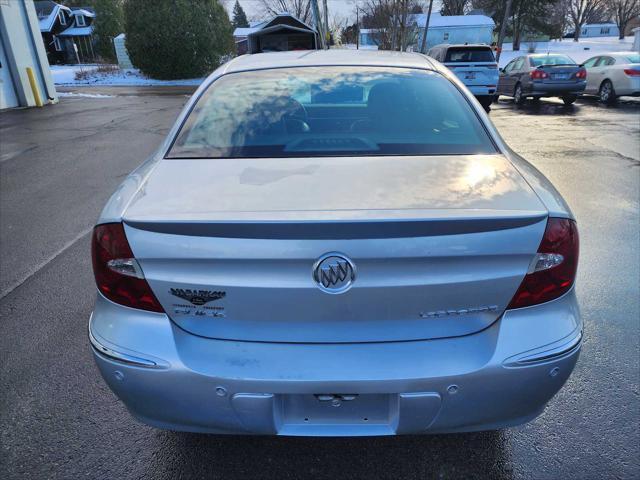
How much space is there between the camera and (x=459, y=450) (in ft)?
6.86

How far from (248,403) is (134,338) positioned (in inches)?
18.2

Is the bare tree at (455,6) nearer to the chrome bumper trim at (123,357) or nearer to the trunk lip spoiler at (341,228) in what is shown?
the trunk lip spoiler at (341,228)

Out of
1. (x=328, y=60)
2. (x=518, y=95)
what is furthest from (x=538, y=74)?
(x=328, y=60)

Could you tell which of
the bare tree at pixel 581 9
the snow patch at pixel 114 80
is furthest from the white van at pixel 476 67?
the bare tree at pixel 581 9

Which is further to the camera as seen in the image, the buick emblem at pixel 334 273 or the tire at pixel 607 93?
the tire at pixel 607 93

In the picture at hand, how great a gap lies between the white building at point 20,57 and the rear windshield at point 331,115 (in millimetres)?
15763

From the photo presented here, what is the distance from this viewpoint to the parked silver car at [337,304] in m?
1.52

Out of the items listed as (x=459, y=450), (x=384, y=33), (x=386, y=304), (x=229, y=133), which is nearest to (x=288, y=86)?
(x=229, y=133)

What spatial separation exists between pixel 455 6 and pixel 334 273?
216 ft

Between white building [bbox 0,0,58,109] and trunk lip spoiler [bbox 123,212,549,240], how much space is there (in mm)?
16865

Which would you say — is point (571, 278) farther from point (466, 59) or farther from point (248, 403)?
point (466, 59)

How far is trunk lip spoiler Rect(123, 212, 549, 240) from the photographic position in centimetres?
151

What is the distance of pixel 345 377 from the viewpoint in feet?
5.10

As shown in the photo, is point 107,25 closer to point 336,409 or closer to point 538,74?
point 538,74
